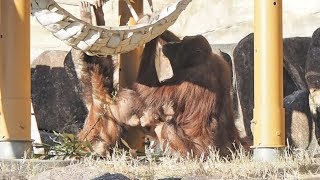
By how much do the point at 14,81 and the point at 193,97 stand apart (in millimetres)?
1604

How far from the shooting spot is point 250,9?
39.1 feet

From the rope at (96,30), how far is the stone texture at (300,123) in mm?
2809

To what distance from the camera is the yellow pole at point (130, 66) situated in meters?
7.45

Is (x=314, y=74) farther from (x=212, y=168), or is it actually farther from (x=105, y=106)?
(x=212, y=168)

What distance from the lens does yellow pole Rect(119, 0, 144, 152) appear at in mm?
7445

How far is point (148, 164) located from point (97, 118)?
1299 millimetres

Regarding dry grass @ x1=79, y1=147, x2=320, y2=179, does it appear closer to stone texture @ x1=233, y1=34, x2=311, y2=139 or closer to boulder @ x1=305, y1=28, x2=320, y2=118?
boulder @ x1=305, y1=28, x2=320, y2=118

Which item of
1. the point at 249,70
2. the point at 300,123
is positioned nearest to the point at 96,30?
the point at 300,123

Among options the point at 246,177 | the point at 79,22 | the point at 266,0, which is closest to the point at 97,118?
the point at 79,22

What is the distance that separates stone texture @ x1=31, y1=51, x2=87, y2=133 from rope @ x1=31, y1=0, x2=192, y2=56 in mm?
3573

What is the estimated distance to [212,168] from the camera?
563cm

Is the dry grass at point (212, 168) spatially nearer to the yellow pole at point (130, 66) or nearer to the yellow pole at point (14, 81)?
the yellow pole at point (14, 81)

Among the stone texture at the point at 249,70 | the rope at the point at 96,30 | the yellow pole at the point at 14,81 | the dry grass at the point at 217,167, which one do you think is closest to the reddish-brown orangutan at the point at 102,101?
the rope at the point at 96,30

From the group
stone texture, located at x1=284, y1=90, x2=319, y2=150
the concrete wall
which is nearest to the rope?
stone texture, located at x1=284, y1=90, x2=319, y2=150
